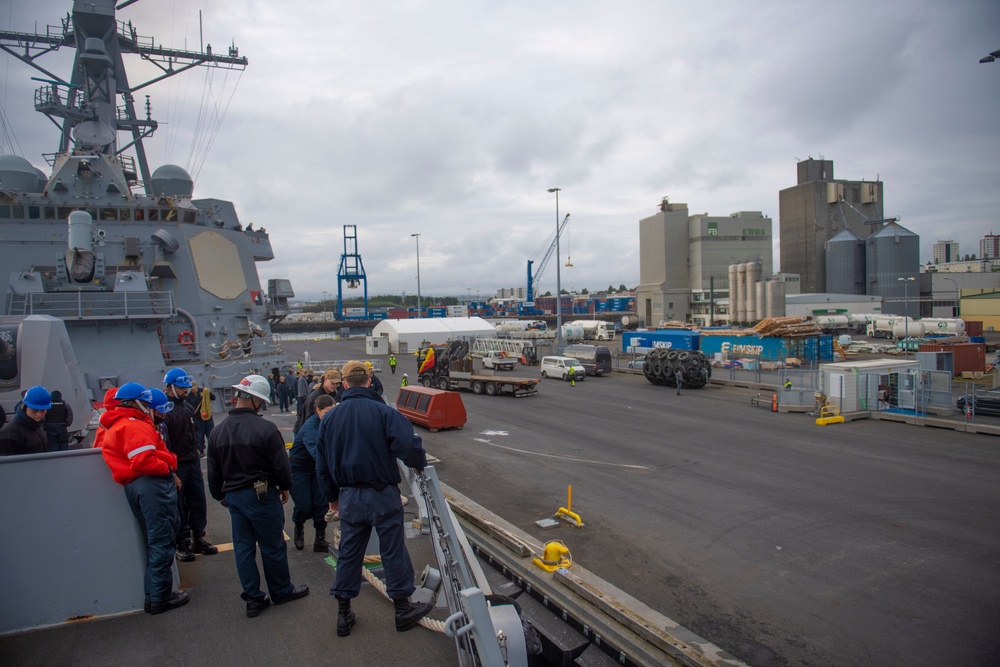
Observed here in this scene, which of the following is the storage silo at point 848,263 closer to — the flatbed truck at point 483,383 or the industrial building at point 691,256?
the industrial building at point 691,256

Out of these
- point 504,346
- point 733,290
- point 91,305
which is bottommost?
point 504,346

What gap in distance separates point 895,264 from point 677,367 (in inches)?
2649

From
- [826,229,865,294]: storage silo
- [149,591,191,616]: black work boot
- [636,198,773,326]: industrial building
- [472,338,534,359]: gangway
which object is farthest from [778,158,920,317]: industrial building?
[149,591,191,616]: black work boot

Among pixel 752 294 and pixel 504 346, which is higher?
pixel 752 294

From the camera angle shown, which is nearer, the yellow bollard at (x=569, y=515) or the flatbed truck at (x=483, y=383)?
the yellow bollard at (x=569, y=515)

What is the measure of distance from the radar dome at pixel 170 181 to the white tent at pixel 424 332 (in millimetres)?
33134

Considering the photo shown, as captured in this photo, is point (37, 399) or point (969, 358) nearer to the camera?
point (37, 399)

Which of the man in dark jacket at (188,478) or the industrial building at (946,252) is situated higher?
the industrial building at (946,252)

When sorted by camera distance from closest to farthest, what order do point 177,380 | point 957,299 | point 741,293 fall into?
point 177,380 → point 741,293 → point 957,299

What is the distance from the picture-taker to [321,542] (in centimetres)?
596

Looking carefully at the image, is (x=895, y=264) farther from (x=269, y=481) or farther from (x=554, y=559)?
(x=269, y=481)

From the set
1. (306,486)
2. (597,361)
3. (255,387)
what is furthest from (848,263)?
(255,387)

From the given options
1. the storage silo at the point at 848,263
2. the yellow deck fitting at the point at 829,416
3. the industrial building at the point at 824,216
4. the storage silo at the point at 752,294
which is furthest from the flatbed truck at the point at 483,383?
the industrial building at the point at 824,216

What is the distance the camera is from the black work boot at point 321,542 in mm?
5949
